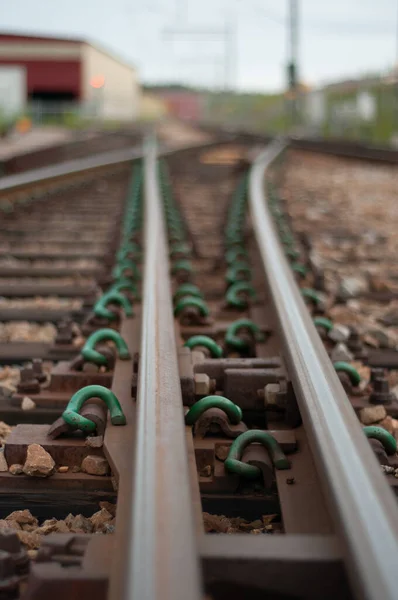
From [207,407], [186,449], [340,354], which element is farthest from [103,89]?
[186,449]

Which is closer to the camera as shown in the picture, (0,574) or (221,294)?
(0,574)

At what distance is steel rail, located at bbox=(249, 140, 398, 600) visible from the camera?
1288 mm

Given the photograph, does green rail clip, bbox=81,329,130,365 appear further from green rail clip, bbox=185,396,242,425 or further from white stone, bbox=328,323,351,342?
white stone, bbox=328,323,351,342

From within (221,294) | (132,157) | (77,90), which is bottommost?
(221,294)

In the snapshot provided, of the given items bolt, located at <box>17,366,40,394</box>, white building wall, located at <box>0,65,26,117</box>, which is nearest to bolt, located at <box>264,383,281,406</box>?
bolt, located at <box>17,366,40,394</box>

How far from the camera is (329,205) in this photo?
313 inches

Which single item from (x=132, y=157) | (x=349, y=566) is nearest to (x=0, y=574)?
(x=349, y=566)

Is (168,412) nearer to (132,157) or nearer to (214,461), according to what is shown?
(214,461)

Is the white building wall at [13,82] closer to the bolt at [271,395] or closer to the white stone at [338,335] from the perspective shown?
the white stone at [338,335]

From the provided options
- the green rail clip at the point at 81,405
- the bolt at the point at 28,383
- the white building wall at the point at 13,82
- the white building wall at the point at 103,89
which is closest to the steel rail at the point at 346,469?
the green rail clip at the point at 81,405

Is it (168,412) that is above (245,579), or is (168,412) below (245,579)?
above

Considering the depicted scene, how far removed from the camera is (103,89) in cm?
4469

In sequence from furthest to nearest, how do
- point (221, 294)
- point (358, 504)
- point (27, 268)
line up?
1. point (27, 268)
2. point (221, 294)
3. point (358, 504)

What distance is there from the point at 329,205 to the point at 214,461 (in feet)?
20.2
